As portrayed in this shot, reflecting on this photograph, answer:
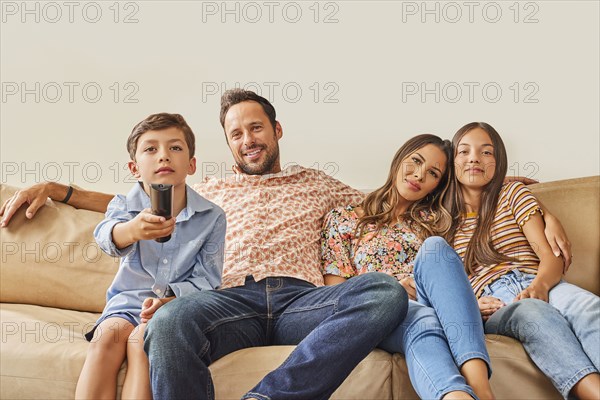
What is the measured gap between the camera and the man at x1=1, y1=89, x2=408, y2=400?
1654 millimetres

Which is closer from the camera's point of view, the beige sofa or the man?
the man

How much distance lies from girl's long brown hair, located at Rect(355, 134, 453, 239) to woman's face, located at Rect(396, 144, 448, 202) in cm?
2

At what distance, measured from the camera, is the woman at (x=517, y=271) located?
5.86ft

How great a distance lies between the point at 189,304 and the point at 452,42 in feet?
5.25

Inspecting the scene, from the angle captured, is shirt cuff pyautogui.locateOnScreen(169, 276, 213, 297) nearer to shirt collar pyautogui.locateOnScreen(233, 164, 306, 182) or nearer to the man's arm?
shirt collar pyautogui.locateOnScreen(233, 164, 306, 182)

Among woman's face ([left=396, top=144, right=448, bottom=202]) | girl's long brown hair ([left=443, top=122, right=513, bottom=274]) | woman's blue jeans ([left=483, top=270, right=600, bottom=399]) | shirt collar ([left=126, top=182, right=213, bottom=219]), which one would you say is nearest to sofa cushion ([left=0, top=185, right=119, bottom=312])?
shirt collar ([left=126, top=182, right=213, bottom=219])

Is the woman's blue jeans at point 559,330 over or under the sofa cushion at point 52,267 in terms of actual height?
under

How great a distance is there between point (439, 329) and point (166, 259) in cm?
74

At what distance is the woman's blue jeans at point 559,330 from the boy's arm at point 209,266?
748 millimetres

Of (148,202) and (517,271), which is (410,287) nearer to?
(517,271)

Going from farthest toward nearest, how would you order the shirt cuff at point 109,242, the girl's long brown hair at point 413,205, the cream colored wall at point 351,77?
the cream colored wall at point 351,77 < the girl's long brown hair at point 413,205 < the shirt cuff at point 109,242

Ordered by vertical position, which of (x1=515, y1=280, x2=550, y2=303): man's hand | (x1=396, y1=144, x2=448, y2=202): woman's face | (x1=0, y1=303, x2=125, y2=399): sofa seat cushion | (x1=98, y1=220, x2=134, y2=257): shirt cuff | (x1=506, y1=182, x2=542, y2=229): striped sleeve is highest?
(x1=396, y1=144, x2=448, y2=202): woman's face

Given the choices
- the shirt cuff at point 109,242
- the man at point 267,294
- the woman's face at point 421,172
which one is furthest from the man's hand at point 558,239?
the shirt cuff at point 109,242

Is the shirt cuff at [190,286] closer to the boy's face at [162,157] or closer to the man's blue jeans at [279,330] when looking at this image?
the man's blue jeans at [279,330]
